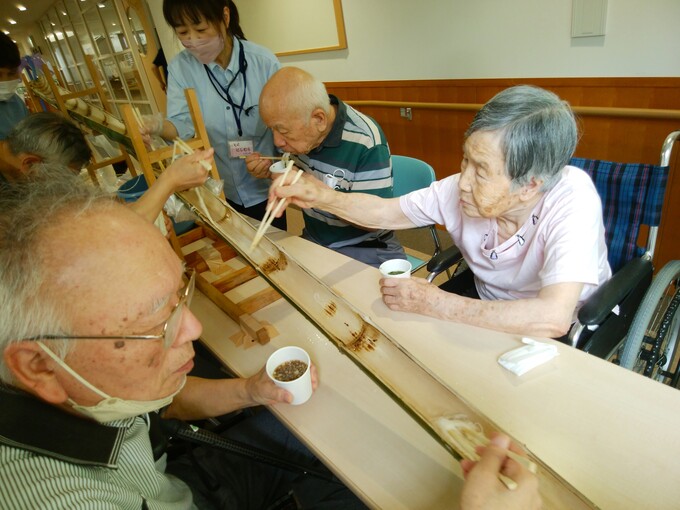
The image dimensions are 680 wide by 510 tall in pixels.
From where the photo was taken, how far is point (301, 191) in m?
1.62

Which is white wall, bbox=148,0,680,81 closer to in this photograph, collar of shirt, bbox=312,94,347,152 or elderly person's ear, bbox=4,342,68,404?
collar of shirt, bbox=312,94,347,152

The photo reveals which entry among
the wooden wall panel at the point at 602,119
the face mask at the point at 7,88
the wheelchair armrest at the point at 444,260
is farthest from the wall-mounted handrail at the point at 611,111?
the face mask at the point at 7,88

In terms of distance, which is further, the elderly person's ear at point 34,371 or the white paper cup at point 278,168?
the white paper cup at point 278,168

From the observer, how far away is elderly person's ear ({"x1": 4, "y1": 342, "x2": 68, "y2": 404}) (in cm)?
69

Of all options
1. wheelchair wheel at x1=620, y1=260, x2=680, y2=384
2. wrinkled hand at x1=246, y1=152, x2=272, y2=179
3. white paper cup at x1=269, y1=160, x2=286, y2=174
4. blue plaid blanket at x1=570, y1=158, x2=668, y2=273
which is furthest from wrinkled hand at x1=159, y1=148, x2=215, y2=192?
wheelchair wheel at x1=620, y1=260, x2=680, y2=384

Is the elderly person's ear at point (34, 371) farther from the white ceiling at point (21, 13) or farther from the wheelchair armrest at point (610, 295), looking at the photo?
the white ceiling at point (21, 13)

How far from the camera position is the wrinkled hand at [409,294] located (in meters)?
1.25

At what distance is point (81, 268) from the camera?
0.69 metres

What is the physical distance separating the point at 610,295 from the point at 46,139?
8.15 feet

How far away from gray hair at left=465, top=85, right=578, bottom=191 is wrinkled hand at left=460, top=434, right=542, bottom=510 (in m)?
0.80

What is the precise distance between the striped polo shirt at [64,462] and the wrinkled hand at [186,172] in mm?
902

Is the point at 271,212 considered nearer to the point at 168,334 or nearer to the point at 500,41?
the point at 168,334

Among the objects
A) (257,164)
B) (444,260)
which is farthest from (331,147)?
(444,260)

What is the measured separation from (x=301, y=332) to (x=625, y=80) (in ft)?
7.82
